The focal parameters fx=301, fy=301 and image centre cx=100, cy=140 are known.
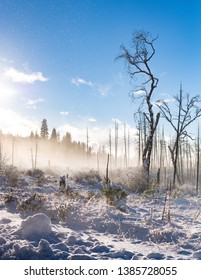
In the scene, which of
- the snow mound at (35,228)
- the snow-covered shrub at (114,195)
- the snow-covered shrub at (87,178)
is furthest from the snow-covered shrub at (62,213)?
the snow-covered shrub at (87,178)

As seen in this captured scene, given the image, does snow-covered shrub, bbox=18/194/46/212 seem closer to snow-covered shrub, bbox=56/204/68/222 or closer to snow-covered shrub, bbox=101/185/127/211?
snow-covered shrub, bbox=56/204/68/222

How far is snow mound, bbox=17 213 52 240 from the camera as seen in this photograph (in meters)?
4.73

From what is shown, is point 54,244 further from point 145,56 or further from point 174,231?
point 145,56

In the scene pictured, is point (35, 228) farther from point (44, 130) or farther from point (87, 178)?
point (44, 130)

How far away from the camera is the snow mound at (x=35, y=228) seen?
4730 mm

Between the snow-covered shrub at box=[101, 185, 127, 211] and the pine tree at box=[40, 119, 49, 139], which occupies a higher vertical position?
the pine tree at box=[40, 119, 49, 139]

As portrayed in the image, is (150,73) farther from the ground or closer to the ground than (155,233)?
farther from the ground

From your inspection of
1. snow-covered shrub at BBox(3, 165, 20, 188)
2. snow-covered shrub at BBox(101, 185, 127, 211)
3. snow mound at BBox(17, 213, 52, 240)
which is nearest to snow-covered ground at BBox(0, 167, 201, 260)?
snow mound at BBox(17, 213, 52, 240)

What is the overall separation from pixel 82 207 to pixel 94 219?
0.98m

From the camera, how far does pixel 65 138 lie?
9438 centimetres

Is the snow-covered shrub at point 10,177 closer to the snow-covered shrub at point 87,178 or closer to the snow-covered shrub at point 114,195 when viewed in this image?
the snow-covered shrub at point 87,178

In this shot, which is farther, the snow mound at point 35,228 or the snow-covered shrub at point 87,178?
the snow-covered shrub at point 87,178

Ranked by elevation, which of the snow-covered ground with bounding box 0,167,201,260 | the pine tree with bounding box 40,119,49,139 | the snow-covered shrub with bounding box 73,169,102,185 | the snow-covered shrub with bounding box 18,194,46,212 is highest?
the pine tree with bounding box 40,119,49,139
